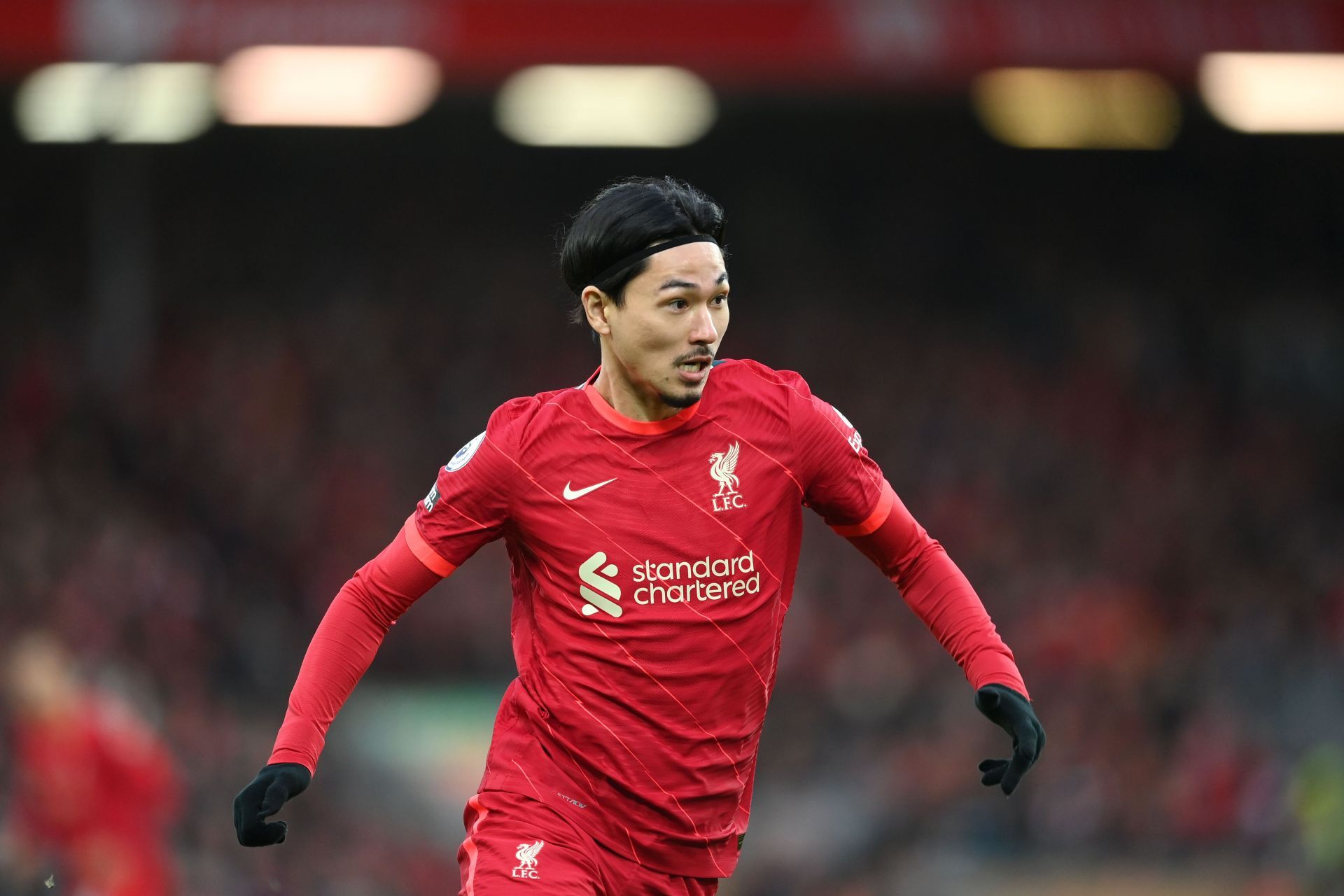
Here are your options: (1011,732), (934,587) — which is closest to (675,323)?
(934,587)

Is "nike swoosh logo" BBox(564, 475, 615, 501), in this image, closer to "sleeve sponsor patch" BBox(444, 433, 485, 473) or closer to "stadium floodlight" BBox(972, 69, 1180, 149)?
"sleeve sponsor patch" BBox(444, 433, 485, 473)

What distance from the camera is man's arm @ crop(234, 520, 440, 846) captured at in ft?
11.9

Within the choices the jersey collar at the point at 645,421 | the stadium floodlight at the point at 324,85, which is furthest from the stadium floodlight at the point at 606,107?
the jersey collar at the point at 645,421

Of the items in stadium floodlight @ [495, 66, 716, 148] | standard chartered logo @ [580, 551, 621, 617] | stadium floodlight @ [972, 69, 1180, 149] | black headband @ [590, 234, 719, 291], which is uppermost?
stadium floodlight @ [972, 69, 1180, 149]

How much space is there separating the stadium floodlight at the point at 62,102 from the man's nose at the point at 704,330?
10.6 metres

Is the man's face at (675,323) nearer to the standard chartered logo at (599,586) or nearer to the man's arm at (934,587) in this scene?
the standard chartered logo at (599,586)

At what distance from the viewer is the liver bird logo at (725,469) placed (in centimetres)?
367

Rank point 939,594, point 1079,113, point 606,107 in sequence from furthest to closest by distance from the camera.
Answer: point 1079,113 → point 606,107 → point 939,594

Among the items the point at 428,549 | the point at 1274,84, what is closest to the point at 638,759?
the point at 428,549

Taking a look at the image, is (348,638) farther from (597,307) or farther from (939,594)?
(939,594)

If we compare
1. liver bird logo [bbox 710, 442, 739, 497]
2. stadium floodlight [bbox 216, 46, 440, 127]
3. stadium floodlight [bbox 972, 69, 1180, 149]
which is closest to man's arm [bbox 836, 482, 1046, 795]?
liver bird logo [bbox 710, 442, 739, 497]

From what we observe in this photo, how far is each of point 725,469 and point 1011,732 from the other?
79 centimetres

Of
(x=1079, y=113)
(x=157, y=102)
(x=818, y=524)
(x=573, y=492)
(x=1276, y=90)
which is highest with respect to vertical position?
(x=1079, y=113)

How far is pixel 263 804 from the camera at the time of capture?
3410 mm
